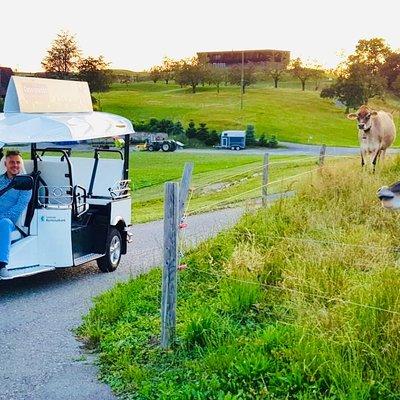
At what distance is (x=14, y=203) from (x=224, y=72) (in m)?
99.3

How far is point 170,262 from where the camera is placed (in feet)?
19.7

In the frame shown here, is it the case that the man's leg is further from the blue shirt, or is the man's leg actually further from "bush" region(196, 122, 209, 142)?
"bush" region(196, 122, 209, 142)

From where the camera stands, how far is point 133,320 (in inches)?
268

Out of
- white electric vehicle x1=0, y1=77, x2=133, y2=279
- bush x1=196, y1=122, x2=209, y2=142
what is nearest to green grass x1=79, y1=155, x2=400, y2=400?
white electric vehicle x1=0, y1=77, x2=133, y2=279

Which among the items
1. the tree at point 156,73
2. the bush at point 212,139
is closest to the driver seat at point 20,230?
the bush at point 212,139

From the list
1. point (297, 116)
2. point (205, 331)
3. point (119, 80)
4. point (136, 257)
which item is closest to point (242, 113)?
point (297, 116)

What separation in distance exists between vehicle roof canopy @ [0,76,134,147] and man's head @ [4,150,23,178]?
47 centimetres

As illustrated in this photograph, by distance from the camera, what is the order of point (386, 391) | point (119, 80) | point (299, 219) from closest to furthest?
1. point (386, 391)
2. point (299, 219)
3. point (119, 80)

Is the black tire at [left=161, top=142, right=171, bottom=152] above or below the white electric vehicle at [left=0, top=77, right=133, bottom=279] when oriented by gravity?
below

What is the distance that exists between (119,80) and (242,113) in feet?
194

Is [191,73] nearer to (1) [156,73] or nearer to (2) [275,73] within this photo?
(2) [275,73]

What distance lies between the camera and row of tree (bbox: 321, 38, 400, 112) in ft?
232

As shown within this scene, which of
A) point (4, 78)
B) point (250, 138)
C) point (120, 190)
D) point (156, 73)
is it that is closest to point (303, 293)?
point (120, 190)

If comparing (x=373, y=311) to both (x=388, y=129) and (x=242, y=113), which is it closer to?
(x=388, y=129)
